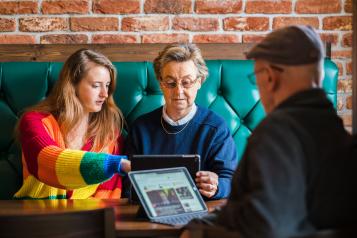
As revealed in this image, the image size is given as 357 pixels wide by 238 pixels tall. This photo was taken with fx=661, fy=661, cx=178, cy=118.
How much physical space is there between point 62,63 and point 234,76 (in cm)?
81

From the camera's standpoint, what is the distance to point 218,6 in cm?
334

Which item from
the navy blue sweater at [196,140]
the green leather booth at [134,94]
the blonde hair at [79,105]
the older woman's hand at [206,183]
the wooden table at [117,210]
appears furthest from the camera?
the green leather booth at [134,94]

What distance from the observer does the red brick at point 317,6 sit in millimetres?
3369

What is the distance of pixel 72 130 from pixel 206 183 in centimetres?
77

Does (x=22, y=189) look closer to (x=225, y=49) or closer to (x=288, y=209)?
(x=225, y=49)

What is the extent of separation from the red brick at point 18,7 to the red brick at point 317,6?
1.33m

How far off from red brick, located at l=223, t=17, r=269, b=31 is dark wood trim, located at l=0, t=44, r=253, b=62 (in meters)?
0.16

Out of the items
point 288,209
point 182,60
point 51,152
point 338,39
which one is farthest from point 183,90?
point 288,209

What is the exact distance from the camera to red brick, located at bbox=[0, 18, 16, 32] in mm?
3291

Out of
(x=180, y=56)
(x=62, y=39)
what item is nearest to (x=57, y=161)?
(x=180, y=56)

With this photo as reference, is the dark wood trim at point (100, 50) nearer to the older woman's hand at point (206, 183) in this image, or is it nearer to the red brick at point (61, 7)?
the red brick at point (61, 7)

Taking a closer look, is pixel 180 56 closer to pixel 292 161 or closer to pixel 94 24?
pixel 94 24

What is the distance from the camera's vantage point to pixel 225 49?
3.25 m

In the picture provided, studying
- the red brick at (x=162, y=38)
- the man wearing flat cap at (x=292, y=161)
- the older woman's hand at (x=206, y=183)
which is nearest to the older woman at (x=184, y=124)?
the older woman's hand at (x=206, y=183)
